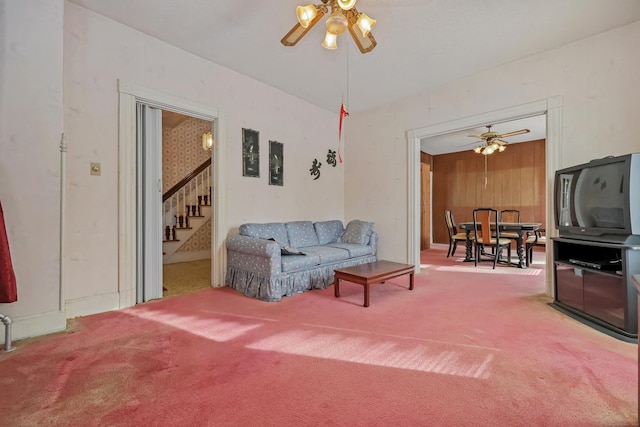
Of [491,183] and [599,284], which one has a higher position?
[491,183]

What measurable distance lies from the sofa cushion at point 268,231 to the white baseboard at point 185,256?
2367 mm

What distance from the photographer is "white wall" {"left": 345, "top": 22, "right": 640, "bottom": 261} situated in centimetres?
292

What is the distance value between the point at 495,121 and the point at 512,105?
9.7 inches

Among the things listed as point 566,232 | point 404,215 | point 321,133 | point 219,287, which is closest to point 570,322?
point 566,232

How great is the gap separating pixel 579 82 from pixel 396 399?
3716mm

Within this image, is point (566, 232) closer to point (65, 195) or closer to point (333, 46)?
point (333, 46)

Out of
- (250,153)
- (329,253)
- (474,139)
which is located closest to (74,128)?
(250,153)

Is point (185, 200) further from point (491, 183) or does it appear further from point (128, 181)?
point (491, 183)

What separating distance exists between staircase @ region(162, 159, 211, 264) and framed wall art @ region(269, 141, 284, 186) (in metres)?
2.30

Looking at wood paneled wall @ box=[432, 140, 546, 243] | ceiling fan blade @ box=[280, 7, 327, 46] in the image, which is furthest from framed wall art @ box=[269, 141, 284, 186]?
wood paneled wall @ box=[432, 140, 546, 243]

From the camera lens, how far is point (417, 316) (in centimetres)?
270

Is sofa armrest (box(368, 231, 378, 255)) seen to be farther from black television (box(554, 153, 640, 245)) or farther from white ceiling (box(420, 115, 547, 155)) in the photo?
black television (box(554, 153, 640, 245))

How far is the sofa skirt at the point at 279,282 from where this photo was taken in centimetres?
317

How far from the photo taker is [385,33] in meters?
2.96
